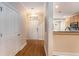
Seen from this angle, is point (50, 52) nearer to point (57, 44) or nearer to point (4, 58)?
point (57, 44)

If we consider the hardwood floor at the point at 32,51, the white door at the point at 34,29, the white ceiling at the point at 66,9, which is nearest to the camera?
the hardwood floor at the point at 32,51

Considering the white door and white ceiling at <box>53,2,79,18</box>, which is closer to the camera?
white ceiling at <box>53,2,79,18</box>

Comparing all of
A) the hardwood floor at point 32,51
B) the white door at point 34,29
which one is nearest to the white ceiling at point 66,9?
the hardwood floor at point 32,51

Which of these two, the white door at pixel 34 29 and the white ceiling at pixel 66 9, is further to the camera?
the white door at pixel 34 29

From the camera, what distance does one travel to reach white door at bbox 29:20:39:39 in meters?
10.4

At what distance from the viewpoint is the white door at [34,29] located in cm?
1038

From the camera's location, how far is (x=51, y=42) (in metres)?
3.93

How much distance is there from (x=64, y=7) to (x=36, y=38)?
5.25 metres

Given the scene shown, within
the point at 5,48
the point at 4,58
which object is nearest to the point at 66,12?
the point at 5,48

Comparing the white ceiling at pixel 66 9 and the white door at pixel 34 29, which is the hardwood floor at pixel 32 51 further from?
the white door at pixel 34 29

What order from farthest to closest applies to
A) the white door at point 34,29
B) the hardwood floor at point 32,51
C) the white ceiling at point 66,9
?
the white door at point 34,29, the white ceiling at point 66,9, the hardwood floor at point 32,51

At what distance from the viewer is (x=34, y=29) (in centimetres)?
1050

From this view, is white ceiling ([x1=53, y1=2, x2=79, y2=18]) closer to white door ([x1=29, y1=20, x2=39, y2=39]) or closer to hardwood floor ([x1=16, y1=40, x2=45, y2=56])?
hardwood floor ([x1=16, y1=40, x2=45, y2=56])

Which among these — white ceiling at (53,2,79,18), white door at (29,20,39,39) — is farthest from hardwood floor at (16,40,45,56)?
white door at (29,20,39,39)
